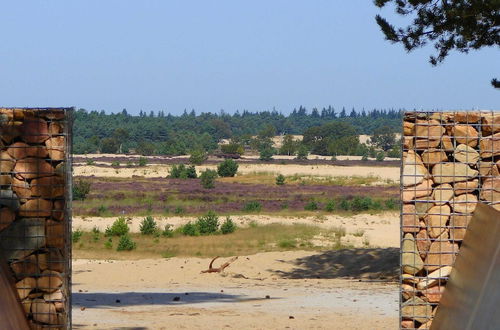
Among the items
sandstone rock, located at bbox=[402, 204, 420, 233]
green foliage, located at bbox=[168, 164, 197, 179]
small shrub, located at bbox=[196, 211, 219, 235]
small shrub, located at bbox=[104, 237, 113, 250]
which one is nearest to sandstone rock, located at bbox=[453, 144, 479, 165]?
sandstone rock, located at bbox=[402, 204, 420, 233]

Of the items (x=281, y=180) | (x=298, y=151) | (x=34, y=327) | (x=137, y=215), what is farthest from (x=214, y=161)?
(x=34, y=327)

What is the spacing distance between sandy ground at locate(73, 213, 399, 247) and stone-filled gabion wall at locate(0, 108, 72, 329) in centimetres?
2292

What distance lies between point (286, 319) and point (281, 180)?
52544 mm

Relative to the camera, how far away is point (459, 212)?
9.51 meters

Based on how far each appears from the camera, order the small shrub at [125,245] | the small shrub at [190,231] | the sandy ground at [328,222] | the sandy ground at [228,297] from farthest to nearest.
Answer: the sandy ground at [328,222], the small shrub at [190,231], the small shrub at [125,245], the sandy ground at [228,297]

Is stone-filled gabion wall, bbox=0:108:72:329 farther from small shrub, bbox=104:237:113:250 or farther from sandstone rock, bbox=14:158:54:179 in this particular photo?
small shrub, bbox=104:237:113:250

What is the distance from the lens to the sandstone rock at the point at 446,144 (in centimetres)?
956

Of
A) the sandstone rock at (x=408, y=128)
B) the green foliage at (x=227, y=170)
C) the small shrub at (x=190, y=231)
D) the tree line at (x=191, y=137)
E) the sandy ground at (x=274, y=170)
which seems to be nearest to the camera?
the sandstone rock at (x=408, y=128)

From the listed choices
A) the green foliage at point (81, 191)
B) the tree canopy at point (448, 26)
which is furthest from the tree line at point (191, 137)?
the tree canopy at point (448, 26)

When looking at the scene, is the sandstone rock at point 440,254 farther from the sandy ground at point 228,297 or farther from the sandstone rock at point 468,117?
the sandy ground at point 228,297

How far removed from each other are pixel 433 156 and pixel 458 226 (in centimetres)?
62

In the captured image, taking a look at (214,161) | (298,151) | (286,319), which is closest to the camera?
(286,319)

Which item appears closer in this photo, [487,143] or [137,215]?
[487,143]

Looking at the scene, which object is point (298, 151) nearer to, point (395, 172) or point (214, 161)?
point (214, 161)
